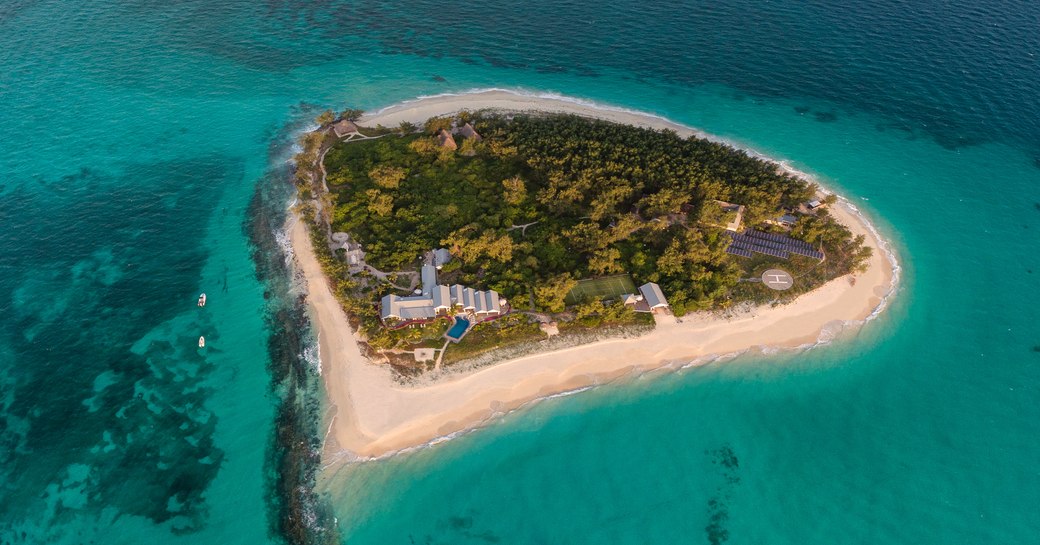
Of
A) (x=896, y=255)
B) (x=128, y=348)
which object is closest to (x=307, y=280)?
(x=128, y=348)

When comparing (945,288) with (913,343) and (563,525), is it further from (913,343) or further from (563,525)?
(563,525)

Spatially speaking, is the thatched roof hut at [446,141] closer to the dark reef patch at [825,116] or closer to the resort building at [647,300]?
the resort building at [647,300]

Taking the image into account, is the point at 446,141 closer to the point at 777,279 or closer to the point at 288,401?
the point at 288,401

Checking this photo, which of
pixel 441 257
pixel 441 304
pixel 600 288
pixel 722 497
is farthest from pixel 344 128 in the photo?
pixel 722 497

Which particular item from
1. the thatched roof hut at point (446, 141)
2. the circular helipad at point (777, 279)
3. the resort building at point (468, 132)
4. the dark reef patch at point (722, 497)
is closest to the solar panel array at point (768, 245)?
the circular helipad at point (777, 279)

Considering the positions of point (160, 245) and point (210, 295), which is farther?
point (160, 245)

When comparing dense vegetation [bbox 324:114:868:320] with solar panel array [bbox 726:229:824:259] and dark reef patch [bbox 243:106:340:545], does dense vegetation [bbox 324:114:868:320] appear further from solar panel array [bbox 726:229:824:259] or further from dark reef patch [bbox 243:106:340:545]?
dark reef patch [bbox 243:106:340:545]
